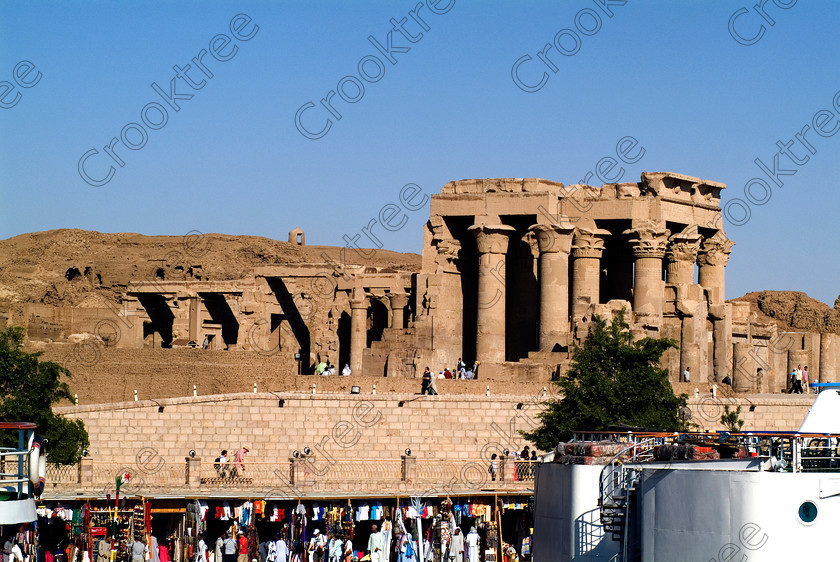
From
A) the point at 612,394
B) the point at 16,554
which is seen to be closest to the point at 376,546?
the point at 612,394

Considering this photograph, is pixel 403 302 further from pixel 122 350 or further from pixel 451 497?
pixel 451 497

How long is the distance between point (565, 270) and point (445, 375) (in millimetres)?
5836

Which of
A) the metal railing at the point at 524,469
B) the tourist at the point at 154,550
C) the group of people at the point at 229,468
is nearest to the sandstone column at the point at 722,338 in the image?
the metal railing at the point at 524,469

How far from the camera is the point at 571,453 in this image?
2747cm

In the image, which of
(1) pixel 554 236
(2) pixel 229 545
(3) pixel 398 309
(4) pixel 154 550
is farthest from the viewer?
(3) pixel 398 309

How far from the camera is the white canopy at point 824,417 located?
2642 centimetres

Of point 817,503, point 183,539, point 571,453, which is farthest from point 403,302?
point 817,503

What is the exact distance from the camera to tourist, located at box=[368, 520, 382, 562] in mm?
34594

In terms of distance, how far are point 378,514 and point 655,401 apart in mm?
7717

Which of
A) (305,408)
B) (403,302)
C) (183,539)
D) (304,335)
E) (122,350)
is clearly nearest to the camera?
(183,539)

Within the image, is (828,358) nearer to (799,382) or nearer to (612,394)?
(799,382)

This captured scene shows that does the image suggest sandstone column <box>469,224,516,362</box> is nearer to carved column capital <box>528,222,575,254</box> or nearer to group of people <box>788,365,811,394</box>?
carved column capital <box>528,222,575,254</box>

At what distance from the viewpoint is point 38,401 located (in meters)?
37.0

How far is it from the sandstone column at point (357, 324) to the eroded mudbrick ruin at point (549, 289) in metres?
0.06
